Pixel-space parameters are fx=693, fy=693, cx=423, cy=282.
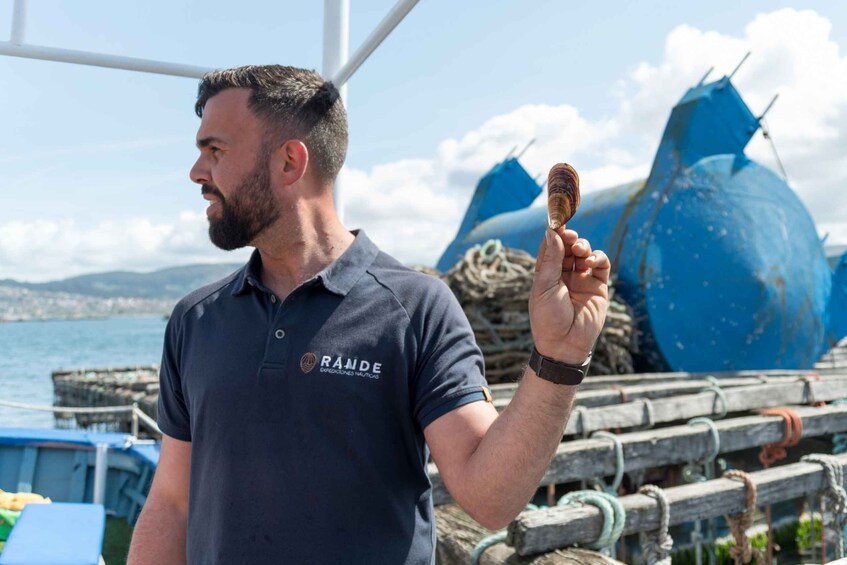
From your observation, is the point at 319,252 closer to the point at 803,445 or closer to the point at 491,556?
the point at 491,556

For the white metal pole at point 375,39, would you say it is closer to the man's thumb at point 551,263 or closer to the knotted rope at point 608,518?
the man's thumb at point 551,263

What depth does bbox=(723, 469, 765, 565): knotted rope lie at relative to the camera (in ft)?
12.3

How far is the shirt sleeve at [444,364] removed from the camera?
1.79 m

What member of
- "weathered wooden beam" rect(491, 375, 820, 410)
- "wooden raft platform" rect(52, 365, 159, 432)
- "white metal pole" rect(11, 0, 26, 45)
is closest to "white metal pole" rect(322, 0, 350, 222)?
"white metal pole" rect(11, 0, 26, 45)

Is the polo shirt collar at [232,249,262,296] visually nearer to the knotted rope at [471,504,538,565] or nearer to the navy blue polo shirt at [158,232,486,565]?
the navy blue polo shirt at [158,232,486,565]

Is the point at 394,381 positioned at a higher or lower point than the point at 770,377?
lower

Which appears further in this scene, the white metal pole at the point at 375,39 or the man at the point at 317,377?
the white metal pole at the point at 375,39

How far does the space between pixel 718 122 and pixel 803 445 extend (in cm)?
544

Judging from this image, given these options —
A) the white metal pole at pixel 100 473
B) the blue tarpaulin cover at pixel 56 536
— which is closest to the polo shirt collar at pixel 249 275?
the blue tarpaulin cover at pixel 56 536

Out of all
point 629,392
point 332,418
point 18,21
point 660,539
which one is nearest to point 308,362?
point 332,418

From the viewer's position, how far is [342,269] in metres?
2.07

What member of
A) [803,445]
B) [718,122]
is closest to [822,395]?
[803,445]

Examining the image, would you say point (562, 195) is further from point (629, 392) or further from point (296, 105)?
point (629, 392)

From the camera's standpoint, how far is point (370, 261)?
212 cm
